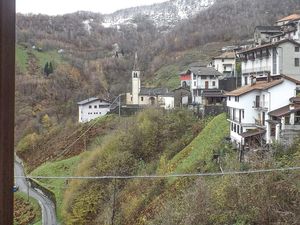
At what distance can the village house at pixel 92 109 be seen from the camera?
1828 cm

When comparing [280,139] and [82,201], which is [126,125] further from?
[280,139]

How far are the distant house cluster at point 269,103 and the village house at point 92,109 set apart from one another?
8.47 meters

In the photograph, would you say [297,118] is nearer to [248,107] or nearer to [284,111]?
[284,111]

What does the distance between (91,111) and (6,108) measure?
1840 centimetres

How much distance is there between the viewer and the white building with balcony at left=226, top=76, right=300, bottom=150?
27.6 ft

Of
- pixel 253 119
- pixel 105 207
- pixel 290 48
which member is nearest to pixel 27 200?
pixel 105 207

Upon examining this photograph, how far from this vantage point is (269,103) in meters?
8.45

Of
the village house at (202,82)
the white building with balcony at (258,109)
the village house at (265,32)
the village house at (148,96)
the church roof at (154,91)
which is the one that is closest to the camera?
the white building with balcony at (258,109)

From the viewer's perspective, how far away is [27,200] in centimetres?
1088

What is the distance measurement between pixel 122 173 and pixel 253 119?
3.37 metres

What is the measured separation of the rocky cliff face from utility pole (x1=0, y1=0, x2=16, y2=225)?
6450 cm

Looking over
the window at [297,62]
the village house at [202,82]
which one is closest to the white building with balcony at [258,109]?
the window at [297,62]

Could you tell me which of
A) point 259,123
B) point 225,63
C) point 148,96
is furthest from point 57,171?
point 225,63

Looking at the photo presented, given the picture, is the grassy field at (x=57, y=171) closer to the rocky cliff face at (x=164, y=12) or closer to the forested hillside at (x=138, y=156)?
the forested hillside at (x=138, y=156)
